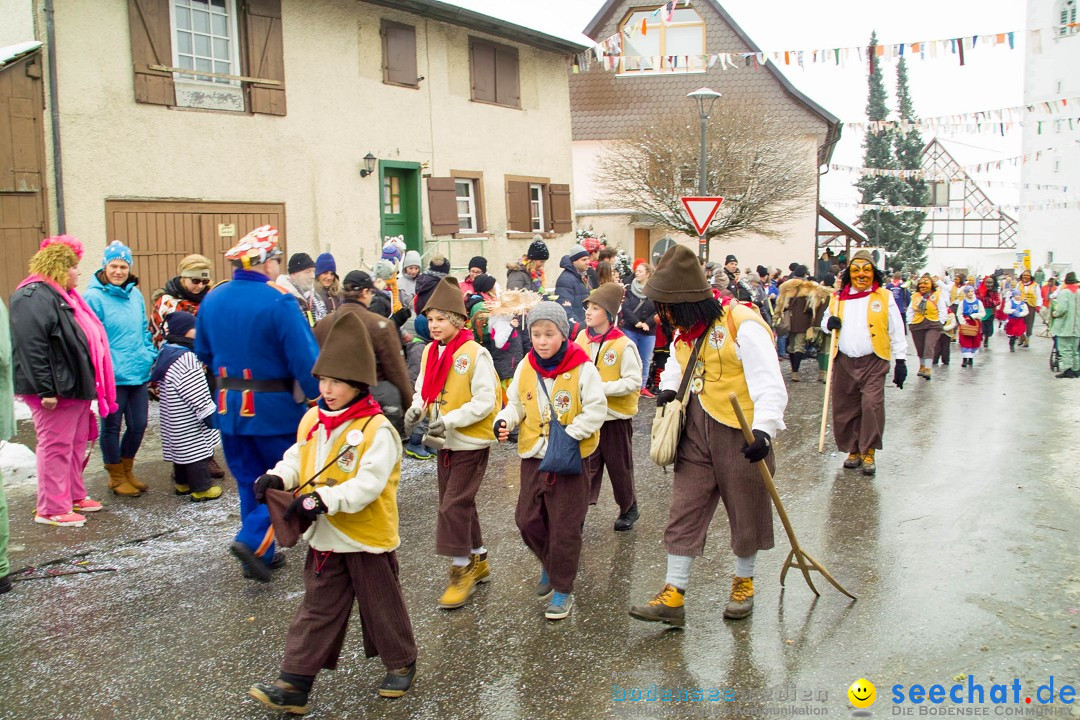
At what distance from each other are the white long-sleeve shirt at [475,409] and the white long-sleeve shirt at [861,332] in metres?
→ 4.15

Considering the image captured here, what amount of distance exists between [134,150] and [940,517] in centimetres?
1043

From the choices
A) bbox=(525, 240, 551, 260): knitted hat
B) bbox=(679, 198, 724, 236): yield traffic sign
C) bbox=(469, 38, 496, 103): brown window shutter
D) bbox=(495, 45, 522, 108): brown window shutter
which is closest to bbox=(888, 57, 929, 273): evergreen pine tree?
bbox=(495, 45, 522, 108): brown window shutter

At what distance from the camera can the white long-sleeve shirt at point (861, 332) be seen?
8.05 m

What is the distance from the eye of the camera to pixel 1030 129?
152 ft

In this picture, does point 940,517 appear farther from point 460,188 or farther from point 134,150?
point 460,188

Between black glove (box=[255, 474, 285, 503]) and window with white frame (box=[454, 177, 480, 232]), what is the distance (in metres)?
14.5

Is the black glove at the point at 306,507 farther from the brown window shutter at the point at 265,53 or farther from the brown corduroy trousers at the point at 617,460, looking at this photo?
the brown window shutter at the point at 265,53

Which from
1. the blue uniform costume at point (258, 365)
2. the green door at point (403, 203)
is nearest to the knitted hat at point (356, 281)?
the blue uniform costume at point (258, 365)

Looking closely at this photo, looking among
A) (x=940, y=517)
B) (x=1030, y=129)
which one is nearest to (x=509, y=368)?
(x=940, y=517)

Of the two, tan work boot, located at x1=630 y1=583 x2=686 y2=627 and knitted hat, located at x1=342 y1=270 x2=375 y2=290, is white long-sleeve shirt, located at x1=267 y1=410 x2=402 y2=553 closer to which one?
tan work boot, located at x1=630 y1=583 x2=686 y2=627

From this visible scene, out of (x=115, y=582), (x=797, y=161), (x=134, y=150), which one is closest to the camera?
(x=115, y=582)

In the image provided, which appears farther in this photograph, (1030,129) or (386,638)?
(1030,129)

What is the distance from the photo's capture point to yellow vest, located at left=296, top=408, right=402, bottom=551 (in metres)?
3.84

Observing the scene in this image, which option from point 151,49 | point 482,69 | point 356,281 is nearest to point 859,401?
point 356,281
